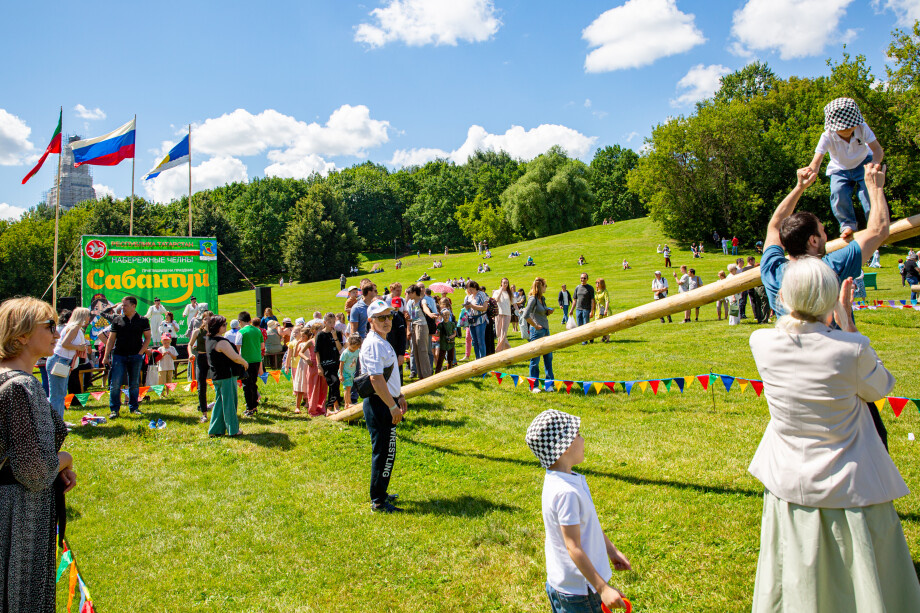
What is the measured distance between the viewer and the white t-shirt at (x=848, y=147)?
4.03 meters

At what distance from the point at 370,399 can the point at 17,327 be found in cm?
345

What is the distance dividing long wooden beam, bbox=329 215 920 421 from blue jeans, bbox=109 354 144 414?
5.56 meters

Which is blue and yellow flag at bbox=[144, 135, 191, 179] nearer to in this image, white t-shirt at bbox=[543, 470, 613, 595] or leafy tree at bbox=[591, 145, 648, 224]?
white t-shirt at bbox=[543, 470, 613, 595]

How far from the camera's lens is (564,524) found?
8.81ft

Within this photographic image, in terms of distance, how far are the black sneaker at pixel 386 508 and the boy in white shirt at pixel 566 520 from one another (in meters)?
3.32

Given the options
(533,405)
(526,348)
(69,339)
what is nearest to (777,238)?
(526,348)

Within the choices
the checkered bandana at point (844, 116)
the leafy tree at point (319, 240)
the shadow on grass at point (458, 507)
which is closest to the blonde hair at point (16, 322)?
the shadow on grass at point (458, 507)

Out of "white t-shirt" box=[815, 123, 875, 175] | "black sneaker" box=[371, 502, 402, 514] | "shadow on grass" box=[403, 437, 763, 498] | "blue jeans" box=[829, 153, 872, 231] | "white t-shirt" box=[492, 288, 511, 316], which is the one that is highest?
"white t-shirt" box=[815, 123, 875, 175]

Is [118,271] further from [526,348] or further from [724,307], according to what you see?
[724,307]

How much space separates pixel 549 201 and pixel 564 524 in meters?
72.9

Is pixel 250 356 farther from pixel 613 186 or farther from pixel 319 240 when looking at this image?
pixel 613 186

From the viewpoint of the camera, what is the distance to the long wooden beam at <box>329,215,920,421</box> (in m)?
4.44

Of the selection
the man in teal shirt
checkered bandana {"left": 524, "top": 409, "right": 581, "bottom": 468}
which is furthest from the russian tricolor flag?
checkered bandana {"left": 524, "top": 409, "right": 581, "bottom": 468}

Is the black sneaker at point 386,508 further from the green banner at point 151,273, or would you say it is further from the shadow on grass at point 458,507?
the green banner at point 151,273
